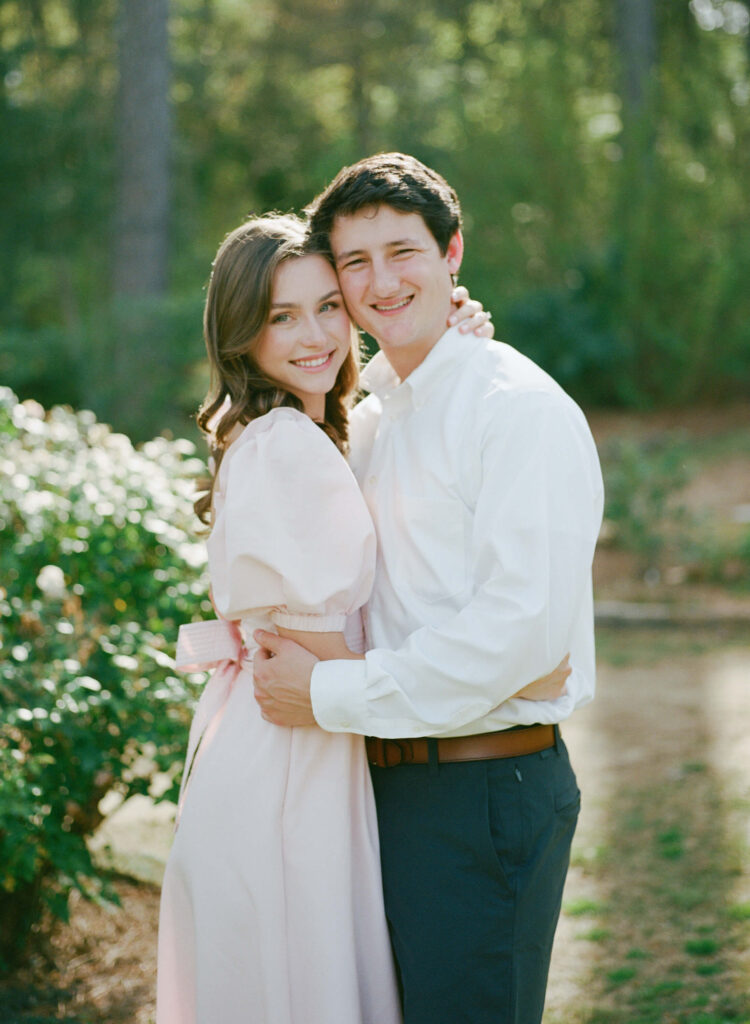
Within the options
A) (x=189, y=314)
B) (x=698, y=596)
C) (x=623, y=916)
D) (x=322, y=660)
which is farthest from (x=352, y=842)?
(x=189, y=314)

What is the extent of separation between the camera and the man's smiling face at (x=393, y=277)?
8.05 ft

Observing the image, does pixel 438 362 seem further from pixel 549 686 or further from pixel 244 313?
pixel 549 686

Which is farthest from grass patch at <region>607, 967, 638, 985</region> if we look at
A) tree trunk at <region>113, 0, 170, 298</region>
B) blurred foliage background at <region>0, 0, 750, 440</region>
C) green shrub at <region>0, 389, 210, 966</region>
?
tree trunk at <region>113, 0, 170, 298</region>

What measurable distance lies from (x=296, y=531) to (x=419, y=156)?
56.5ft

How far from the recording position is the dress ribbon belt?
2.47 metres

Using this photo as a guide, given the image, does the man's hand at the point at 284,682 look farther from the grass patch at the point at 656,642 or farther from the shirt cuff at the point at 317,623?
the grass patch at the point at 656,642

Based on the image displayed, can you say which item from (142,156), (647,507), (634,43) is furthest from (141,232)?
(634,43)

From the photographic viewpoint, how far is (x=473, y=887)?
2.22 m

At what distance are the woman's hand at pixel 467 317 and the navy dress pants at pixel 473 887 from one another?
92 cm

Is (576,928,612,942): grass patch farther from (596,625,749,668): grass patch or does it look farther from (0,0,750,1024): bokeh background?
(596,625,749,668): grass patch

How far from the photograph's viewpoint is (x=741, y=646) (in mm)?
7191

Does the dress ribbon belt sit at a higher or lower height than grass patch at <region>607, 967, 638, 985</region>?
higher

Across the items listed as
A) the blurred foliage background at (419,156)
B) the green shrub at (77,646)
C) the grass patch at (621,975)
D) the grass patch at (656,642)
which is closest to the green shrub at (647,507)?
the grass patch at (656,642)

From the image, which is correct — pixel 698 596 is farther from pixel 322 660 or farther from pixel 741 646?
pixel 322 660
